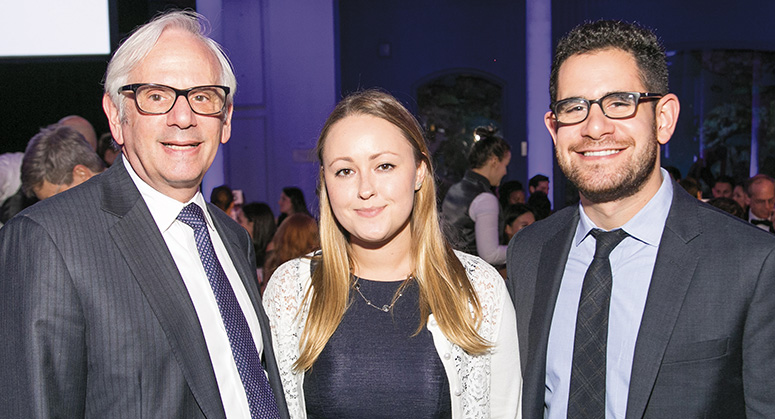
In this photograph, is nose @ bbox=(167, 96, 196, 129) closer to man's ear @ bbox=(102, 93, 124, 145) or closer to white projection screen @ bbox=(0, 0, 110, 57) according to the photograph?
man's ear @ bbox=(102, 93, 124, 145)

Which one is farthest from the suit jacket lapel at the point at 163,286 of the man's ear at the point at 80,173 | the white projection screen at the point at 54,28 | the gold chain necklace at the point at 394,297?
the white projection screen at the point at 54,28

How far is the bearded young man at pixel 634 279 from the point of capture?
5.07ft

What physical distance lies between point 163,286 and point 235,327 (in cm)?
25

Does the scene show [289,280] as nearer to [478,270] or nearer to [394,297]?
[394,297]

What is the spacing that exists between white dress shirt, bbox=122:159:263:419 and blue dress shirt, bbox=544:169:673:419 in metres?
0.86

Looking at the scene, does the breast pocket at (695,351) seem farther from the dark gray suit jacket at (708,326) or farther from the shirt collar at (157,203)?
the shirt collar at (157,203)

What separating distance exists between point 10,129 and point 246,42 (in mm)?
3500

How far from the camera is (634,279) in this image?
67.2 inches

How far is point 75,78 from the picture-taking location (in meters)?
6.36

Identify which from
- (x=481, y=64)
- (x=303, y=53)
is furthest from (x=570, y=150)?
(x=481, y=64)

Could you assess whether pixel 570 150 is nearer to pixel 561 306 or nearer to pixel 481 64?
pixel 561 306

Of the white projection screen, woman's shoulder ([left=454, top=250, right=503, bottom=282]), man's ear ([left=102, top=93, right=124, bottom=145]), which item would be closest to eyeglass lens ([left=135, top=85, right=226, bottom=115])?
man's ear ([left=102, top=93, right=124, bottom=145])

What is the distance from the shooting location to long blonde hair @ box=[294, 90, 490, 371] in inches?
74.6


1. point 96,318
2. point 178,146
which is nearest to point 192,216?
point 178,146
